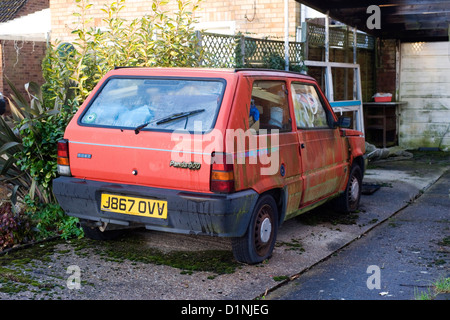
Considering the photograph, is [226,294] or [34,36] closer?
[226,294]

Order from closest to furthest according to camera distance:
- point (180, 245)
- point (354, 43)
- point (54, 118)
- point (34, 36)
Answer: point (180, 245), point (54, 118), point (354, 43), point (34, 36)

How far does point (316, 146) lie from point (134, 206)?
220 cm

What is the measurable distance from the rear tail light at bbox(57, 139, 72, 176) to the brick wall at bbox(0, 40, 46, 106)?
13243mm

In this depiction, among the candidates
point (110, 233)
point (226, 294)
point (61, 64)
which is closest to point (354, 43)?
point (61, 64)

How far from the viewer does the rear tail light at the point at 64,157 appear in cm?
521

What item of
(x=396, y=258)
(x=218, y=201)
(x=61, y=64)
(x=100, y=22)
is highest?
(x=100, y=22)

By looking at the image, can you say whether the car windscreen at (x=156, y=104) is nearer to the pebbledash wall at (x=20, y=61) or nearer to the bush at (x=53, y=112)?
the bush at (x=53, y=112)

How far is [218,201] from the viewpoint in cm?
460

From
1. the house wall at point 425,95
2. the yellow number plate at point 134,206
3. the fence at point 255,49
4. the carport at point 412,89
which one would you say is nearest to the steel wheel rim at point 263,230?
the yellow number plate at point 134,206

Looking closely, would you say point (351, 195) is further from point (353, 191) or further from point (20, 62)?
point (20, 62)

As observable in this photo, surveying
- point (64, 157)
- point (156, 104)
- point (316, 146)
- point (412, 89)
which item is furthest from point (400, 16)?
point (64, 157)

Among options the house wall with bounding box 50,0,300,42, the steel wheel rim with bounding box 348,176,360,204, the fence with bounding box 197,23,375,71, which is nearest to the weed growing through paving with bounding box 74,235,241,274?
the steel wheel rim with bounding box 348,176,360,204
